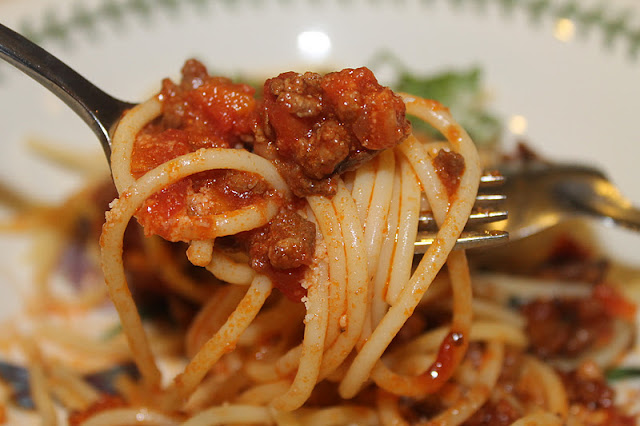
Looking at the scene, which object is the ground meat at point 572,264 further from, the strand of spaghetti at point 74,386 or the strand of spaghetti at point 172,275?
the strand of spaghetti at point 74,386

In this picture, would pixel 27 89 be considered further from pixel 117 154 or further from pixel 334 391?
pixel 334 391

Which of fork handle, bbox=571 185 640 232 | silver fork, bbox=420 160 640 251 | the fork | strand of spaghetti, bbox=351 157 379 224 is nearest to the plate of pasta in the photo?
strand of spaghetti, bbox=351 157 379 224

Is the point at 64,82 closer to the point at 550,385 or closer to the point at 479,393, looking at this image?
the point at 479,393

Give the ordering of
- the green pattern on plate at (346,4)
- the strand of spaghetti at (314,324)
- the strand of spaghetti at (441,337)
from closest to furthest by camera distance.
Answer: the strand of spaghetti at (314,324), the strand of spaghetti at (441,337), the green pattern on plate at (346,4)

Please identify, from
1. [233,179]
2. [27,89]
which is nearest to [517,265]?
[233,179]

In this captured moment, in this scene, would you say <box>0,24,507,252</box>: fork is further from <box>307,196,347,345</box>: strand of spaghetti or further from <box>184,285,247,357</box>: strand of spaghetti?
<box>184,285,247,357</box>: strand of spaghetti

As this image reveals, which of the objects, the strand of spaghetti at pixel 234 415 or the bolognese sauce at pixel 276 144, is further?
the strand of spaghetti at pixel 234 415

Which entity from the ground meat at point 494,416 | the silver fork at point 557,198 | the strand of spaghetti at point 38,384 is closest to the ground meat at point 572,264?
the silver fork at point 557,198
